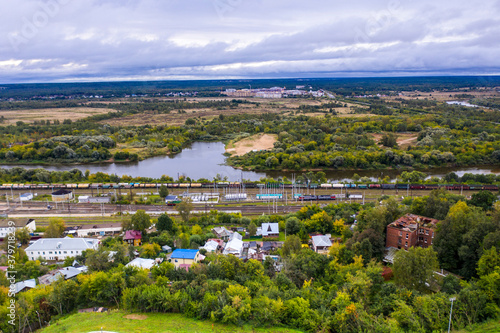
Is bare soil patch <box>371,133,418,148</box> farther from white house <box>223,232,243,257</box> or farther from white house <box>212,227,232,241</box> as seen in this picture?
white house <box>223,232,243,257</box>

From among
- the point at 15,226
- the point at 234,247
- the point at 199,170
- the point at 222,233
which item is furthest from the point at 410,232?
the point at 199,170

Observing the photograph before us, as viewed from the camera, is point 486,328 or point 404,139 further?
point 404,139

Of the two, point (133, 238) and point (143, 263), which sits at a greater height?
point (143, 263)

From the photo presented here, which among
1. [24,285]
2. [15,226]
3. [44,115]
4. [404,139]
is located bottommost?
[24,285]

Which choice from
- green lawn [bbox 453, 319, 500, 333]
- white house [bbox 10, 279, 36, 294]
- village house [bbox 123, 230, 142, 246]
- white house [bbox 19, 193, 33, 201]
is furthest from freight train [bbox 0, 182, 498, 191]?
green lawn [bbox 453, 319, 500, 333]

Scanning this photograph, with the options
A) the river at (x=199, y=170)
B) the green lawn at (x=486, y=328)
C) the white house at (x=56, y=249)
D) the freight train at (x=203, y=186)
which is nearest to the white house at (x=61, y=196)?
the freight train at (x=203, y=186)

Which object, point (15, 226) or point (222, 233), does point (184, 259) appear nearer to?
point (222, 233)
